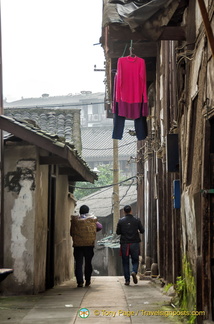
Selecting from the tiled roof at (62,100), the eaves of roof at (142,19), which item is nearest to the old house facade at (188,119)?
the eaves of roof at (142,19)

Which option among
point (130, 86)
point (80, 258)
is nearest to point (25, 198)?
point (80, 258)

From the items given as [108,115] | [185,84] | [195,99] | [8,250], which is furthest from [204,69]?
[108,115]

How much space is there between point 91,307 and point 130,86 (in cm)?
402

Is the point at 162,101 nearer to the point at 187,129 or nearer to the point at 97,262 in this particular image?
the point at 187,129

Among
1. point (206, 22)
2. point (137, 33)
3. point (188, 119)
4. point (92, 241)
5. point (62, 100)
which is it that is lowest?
point (92, 241)

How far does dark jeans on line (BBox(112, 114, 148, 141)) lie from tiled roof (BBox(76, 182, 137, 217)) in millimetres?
21325

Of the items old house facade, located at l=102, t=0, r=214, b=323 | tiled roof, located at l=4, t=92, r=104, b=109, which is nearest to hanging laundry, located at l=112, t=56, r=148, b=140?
old house facade, located at l=102, t=0, r=214, b=323

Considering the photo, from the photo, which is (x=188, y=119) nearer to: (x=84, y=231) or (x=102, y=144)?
(x=84, y=231)

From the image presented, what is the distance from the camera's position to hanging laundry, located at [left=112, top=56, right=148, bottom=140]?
10863 millimetres

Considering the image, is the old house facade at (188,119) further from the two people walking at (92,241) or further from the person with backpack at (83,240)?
the person with backpack at (83,240)

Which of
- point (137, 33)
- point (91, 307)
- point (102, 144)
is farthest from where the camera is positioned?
point (102, 144)

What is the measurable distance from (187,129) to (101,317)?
305 centimetres

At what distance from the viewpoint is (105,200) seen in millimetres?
37594

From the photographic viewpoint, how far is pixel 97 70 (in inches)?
927
